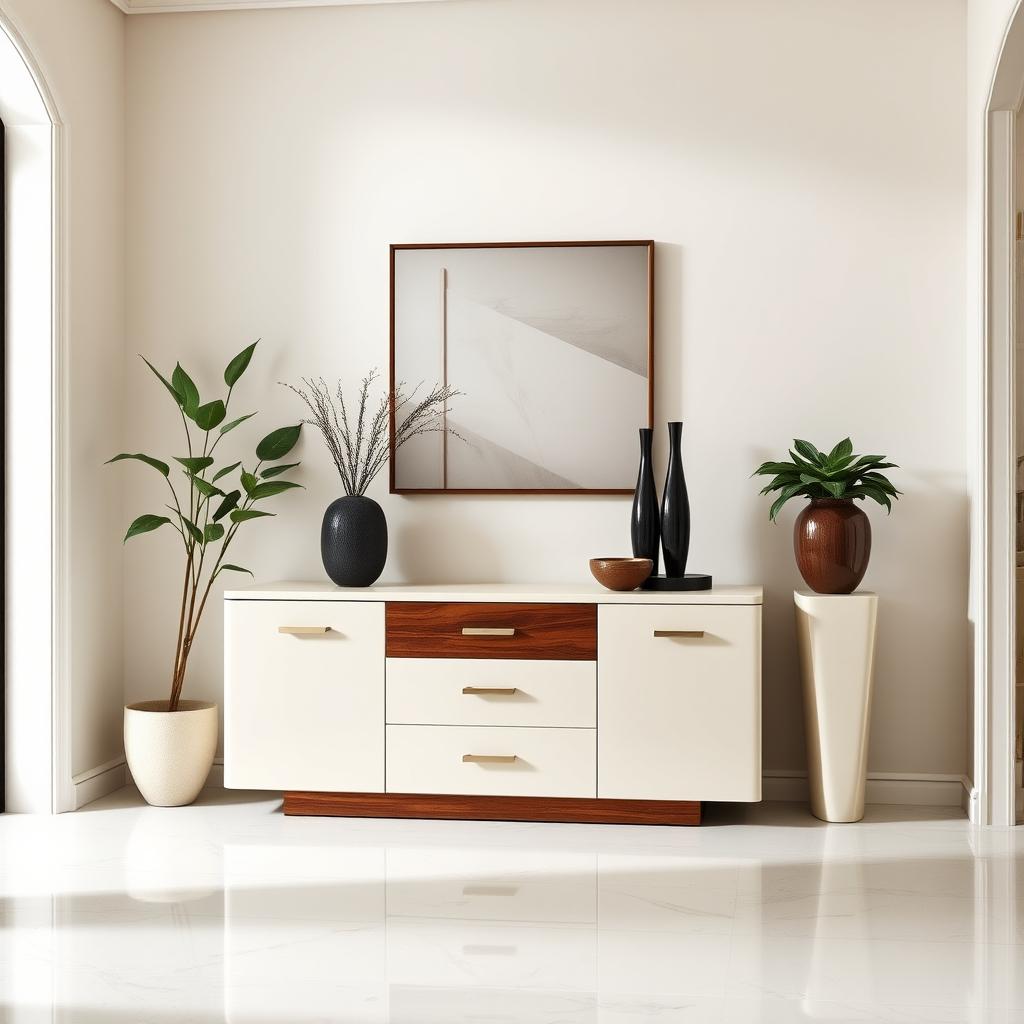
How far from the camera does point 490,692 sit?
10.7 feet

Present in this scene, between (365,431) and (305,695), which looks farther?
(365,431)

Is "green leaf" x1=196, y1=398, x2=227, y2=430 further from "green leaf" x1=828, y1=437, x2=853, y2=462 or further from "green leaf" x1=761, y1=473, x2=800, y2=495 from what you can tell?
"green leaf" x1=828, y1=437, x2=853, y2=462

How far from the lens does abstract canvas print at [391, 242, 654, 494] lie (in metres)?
3.59

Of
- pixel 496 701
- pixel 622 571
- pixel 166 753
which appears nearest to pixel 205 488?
pixel 166 753

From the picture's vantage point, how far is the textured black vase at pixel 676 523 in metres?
3.34

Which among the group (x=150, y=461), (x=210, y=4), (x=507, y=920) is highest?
(x=210, y=4)

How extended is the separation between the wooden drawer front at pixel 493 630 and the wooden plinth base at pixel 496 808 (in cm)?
42

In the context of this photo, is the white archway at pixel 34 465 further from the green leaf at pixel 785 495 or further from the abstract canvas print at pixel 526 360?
the green leaf at pixel 785 495

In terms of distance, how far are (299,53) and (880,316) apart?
2.05m

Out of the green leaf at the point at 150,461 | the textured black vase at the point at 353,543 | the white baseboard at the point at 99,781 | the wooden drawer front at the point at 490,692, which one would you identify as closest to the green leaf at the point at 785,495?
the wooden drawer front at the point at 490,692

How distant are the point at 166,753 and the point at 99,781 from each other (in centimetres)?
34

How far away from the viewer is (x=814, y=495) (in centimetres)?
330

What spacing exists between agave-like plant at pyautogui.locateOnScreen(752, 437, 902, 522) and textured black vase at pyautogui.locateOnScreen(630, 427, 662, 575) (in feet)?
1.04

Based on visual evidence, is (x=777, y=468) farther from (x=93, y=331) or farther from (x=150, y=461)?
(x=93, y=331)
